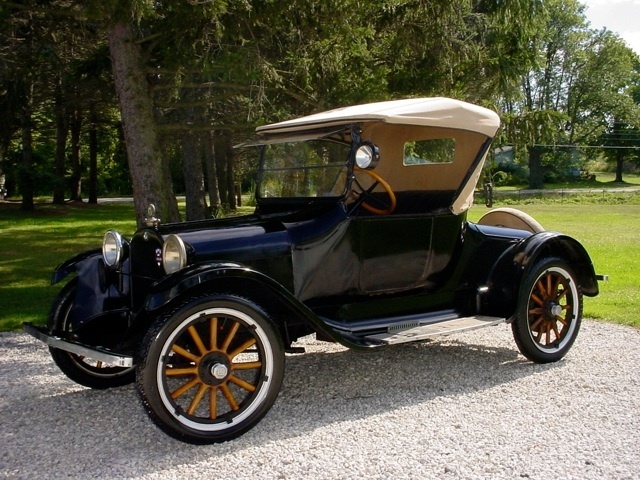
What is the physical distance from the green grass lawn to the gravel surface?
257 centimetres

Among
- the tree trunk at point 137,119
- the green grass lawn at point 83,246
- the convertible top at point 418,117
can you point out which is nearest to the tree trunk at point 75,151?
the green grass lawn at point 83,246

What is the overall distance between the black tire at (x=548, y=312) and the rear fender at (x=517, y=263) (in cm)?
9

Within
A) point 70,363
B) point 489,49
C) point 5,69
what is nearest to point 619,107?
point 489,49

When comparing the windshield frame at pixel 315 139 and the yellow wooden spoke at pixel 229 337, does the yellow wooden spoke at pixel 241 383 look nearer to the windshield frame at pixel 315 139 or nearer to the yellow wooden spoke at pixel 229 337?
the yellow wooden spoke at pixel 229 337

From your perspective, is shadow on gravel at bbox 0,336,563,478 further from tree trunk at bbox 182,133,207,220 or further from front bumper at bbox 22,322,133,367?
tree trunk at bbox 182,133,207,220

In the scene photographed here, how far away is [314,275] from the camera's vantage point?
4.69 m

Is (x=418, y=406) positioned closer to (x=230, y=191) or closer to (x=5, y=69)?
(x=5, y=69)

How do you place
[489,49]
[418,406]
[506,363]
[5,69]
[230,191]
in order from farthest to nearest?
[230,191] → [489,49] → [5,69] → [506,363] → [418,406]

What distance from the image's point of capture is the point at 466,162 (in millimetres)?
5492

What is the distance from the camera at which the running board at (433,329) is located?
4566 millimetres

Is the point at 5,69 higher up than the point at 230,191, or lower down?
higher up

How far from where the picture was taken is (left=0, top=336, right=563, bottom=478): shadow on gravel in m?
3.72

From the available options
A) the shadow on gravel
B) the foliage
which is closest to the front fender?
the shadow on gravel

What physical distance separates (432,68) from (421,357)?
5.81 m
